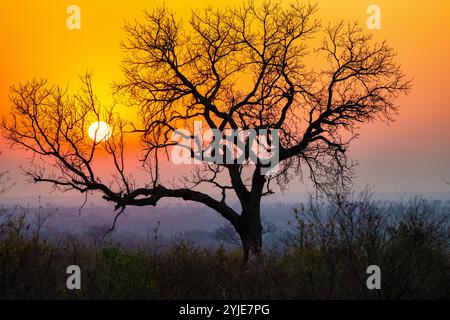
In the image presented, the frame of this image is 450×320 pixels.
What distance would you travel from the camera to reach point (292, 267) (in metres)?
14.0

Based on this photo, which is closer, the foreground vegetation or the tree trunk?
the foreground vegetation

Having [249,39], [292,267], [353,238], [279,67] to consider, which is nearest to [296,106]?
[279,67]

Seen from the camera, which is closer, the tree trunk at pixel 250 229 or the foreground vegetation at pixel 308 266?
the foreground vegetation at pixel 308 266

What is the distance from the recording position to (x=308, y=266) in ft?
41.2

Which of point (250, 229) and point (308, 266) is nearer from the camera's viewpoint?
point (308, 266)

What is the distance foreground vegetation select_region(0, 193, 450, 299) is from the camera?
11.9 meters

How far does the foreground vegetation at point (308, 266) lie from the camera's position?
11.9 meters
